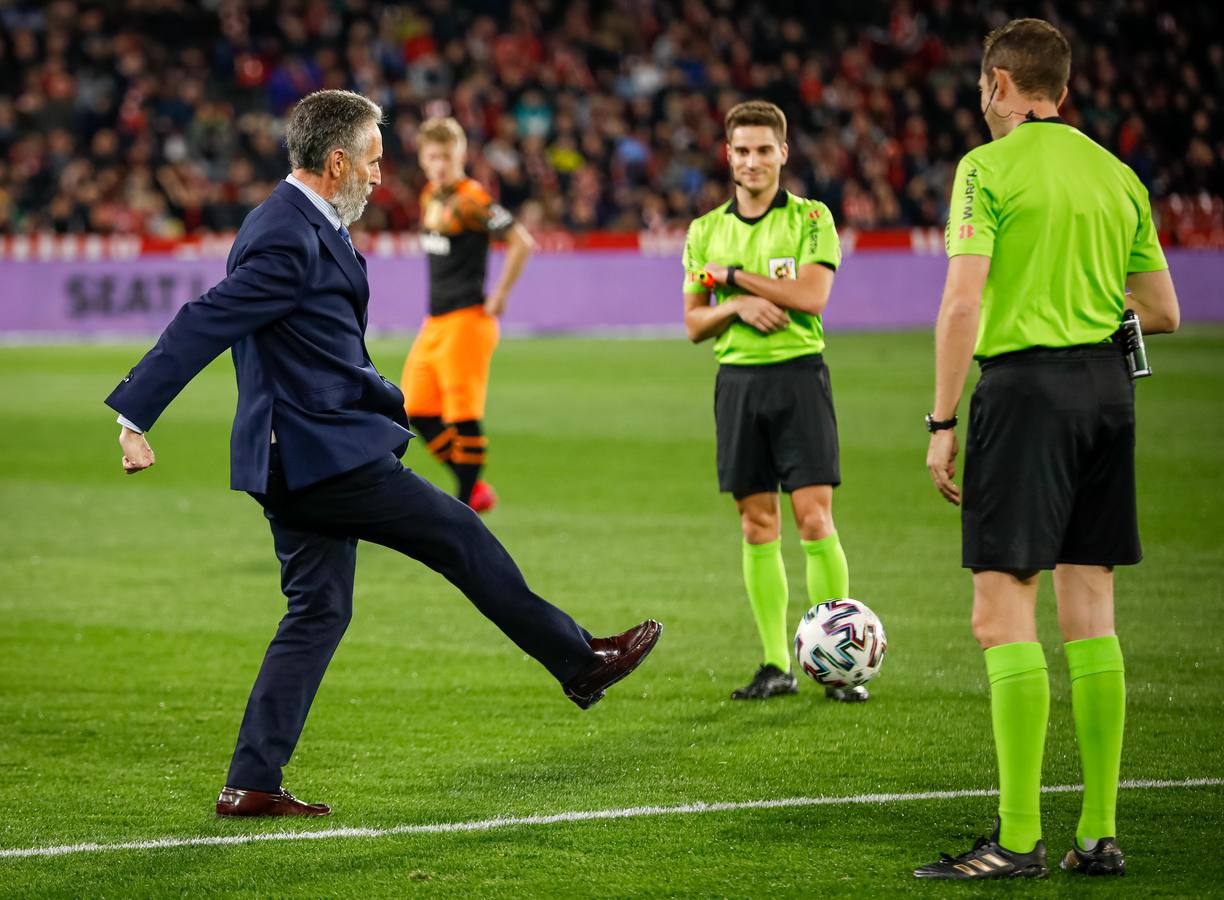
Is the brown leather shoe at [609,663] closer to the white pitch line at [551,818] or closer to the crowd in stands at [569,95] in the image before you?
the white pitch line at [551,818]

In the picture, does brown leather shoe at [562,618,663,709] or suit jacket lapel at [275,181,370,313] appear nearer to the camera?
suit jacket lapel at [275,181,370,313]

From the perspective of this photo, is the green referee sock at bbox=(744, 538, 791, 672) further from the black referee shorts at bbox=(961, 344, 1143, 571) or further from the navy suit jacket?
the black referee shorts at bbox=(961, 344, 1143, 571)

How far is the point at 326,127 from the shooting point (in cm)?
523

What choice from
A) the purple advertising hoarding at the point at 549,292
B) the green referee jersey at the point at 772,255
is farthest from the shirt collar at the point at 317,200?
the purple advertising hoarding at the point at 549,292

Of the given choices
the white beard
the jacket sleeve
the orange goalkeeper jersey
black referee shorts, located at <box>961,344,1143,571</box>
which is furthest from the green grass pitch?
the white beard

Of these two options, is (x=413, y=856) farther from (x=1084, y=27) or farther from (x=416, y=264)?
(x=1084, y=27)

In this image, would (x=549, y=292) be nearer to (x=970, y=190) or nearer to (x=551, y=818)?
(x=551, y=818)

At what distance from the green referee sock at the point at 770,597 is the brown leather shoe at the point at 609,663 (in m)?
1.68

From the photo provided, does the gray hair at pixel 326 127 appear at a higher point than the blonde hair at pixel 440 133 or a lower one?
lower

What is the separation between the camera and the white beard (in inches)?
209

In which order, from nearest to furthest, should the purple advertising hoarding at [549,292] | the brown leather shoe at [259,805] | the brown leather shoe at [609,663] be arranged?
the brown leather shoe at [259,805] → the brown leather shoe at [609,663] → the purple advertising hoarding at [549,292]

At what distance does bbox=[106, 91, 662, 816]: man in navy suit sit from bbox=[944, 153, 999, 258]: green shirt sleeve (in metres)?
1.70

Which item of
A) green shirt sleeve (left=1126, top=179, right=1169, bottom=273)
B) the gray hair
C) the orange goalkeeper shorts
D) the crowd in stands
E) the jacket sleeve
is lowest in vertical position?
the orange goalkeeper shorts

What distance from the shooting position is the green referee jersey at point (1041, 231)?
462 centimetres
